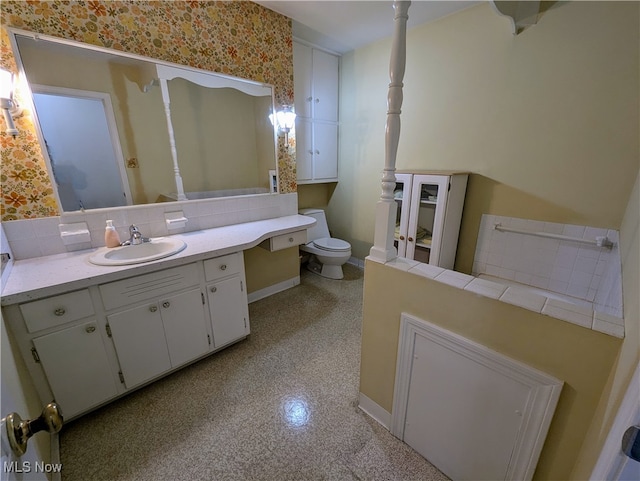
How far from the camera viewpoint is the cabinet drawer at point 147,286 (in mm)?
1386

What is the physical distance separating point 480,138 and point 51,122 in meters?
2.95

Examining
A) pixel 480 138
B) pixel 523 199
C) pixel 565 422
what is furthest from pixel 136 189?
pixel 523 199

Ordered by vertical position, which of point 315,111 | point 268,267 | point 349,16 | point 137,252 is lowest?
point 268,267

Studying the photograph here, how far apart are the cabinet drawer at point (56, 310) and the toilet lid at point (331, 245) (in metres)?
2.08

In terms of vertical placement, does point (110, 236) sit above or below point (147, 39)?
below

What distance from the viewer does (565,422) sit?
2.85ft

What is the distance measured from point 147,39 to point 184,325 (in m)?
1.86

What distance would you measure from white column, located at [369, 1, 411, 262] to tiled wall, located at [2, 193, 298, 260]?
59.1 inches

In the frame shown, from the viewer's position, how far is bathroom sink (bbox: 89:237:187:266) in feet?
4.68

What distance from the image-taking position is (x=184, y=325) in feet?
5.53

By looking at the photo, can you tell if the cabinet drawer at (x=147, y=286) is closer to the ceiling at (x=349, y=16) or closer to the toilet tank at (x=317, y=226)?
the toilet tank at (x=317, y=226)

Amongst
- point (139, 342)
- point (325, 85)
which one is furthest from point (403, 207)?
point (139, 342)

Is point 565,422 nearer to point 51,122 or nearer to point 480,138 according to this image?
point 480,138

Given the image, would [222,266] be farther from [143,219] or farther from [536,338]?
[536,338]
